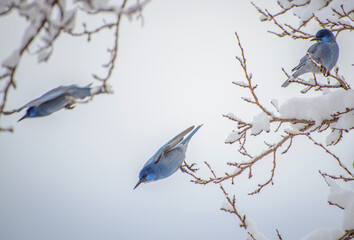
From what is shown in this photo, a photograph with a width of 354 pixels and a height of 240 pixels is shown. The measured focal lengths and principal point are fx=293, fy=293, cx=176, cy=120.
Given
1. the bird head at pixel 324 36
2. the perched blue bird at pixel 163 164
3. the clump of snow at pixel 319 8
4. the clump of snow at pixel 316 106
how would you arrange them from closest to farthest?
the clump of snow at pixel 316 106, the clump of snow at pixel 319 8, the perched blue bird at pixel 163 164, the bird head at pixel 324 36

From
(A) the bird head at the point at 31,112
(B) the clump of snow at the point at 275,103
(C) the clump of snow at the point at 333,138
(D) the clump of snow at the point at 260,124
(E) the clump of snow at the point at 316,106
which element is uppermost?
(A) the bird head at the point at 31,112

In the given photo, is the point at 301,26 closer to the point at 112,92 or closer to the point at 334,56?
the point at 334,56

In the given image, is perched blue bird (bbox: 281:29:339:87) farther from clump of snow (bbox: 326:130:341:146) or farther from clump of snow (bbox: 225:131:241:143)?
clump of snow (bbox: 225:131:241:143)

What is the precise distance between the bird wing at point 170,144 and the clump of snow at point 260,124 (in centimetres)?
83

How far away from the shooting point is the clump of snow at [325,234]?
2.93m

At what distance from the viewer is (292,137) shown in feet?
10.6

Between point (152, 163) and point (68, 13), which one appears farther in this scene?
point (152, 163)

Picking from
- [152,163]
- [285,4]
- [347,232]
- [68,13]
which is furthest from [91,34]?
[285,4]

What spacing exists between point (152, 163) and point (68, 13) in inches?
102

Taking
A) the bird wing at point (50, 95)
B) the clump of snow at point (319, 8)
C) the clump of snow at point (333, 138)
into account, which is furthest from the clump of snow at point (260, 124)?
the bird wing at point (50, 95)

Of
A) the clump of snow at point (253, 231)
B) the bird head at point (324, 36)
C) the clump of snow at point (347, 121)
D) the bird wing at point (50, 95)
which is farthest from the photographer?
the bird head at point (324, 36)

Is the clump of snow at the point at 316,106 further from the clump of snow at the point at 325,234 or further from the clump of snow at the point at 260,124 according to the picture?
the clump of snow at the point at 325,234

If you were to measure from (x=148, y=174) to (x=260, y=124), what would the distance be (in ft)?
5.26

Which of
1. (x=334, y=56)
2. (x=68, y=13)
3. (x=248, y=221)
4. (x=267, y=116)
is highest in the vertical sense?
(x=68, y=13)
